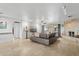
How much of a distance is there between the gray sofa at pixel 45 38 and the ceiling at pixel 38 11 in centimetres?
48

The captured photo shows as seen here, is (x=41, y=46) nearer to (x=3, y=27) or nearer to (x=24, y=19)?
(x=24, y=19)

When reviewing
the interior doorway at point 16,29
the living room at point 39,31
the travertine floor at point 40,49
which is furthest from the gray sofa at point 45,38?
the interior doorway at point 16,29

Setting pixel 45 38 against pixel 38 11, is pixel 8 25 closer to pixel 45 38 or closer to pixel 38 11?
pixel 38 11

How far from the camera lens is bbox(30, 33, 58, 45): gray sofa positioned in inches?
144

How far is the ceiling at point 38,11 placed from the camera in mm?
3404

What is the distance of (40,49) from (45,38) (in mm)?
373

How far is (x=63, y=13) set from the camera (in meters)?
3.62

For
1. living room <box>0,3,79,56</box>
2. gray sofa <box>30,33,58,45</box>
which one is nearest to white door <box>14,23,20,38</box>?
living room <box>0,3,79,56</box>

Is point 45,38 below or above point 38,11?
below

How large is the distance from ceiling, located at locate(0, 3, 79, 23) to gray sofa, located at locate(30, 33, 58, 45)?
0.48 m

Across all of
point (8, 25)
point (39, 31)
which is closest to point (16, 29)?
point (8, 25)

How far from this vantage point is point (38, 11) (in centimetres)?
366

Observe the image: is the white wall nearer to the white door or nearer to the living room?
the living room

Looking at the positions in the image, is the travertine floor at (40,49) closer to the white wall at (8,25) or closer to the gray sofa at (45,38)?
the gray sofa at (45,38)
